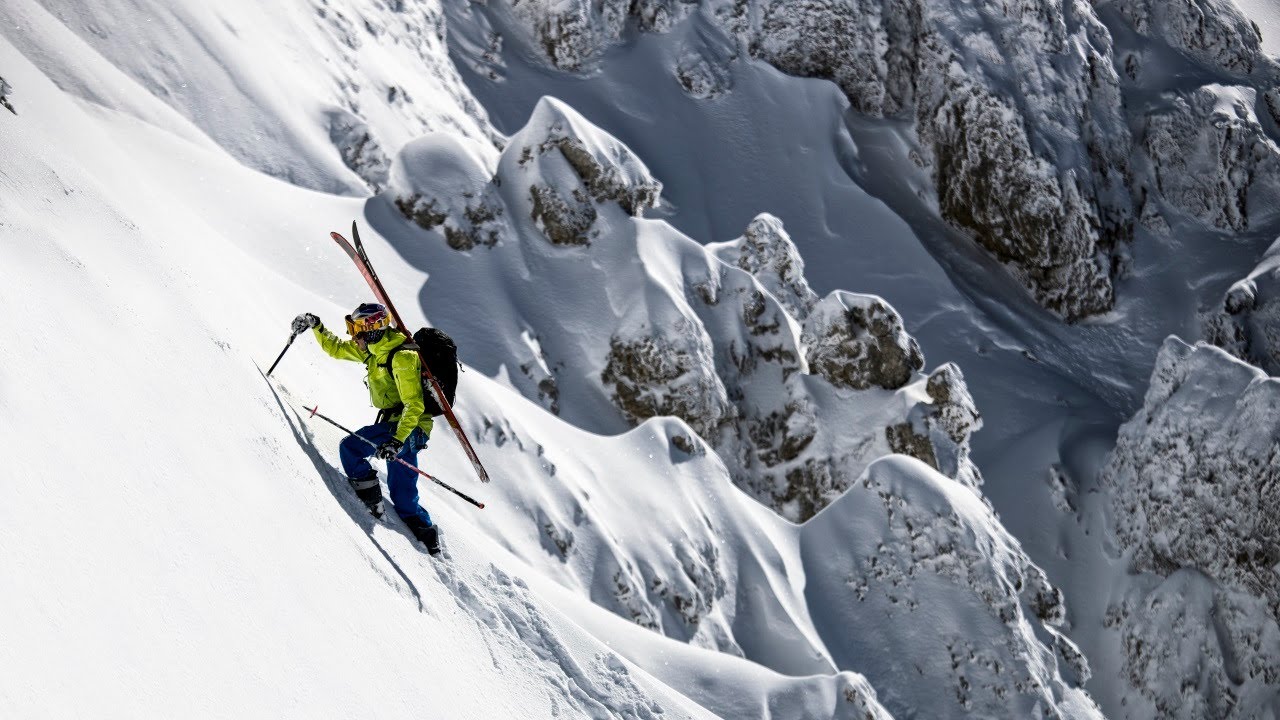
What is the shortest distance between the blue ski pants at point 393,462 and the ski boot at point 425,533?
0.04 metres

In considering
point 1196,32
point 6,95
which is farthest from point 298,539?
point 1196,32

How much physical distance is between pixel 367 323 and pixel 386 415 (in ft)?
2.62

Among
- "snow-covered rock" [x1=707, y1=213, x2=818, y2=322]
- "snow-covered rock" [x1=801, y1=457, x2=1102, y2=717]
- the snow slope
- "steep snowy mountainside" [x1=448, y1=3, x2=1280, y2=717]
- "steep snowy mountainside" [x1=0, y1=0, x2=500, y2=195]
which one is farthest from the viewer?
"steep snowy mountainside" [x1=448, y1=3, x2=1280, y2=717]

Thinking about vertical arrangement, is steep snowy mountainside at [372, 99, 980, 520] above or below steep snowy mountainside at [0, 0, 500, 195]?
below

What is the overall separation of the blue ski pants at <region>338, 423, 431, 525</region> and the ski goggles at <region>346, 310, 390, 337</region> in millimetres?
793

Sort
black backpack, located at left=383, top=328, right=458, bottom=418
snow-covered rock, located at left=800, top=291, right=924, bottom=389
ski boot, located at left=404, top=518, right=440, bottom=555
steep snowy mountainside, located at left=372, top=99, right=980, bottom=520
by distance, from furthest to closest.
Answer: snow-covered rock, located at left=800, top=291, right=924, bottom=389 → steep snowy mountainside, located at left=372, top=99, right=980, bottom=520 → black backpack, located at left=383, top=328, right=458, bottom=418 → ski boot, located at left=404, top=518, right=440, bottom=555

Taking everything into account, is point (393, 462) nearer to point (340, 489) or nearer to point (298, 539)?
point (340, 489)

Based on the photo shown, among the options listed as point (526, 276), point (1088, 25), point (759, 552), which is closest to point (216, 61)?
point (526, 276)

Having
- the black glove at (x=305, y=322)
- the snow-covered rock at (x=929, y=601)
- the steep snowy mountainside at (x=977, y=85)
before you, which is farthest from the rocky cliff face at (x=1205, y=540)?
the black glove at (x=305, y=322)

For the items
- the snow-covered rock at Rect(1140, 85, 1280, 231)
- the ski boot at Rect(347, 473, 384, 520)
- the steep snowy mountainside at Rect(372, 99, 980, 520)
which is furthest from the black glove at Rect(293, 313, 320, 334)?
the snow-covered rock at Rect(1140, 85, 1280, 231)

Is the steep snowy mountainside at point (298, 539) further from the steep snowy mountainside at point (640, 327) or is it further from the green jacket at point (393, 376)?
the steep snowy mountainside at point (640, 327)

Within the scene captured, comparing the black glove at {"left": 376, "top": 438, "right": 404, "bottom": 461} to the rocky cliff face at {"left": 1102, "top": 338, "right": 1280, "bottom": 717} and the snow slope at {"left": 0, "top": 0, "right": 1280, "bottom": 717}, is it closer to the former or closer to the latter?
the snow slope at {"left": 0, "top": 0, "right": 1280, "bottom": 717}

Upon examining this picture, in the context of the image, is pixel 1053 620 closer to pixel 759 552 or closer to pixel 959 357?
pixel 759 552

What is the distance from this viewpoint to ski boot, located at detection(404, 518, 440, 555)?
8844mm
